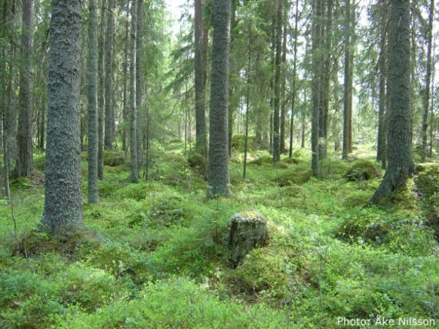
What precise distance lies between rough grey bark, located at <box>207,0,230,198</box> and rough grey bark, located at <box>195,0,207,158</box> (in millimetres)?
5193

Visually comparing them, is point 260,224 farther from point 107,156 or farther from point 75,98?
point 107,156

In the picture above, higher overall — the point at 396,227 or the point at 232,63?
the point at 232,63

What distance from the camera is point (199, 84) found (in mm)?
15398

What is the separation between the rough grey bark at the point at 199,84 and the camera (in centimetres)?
1398

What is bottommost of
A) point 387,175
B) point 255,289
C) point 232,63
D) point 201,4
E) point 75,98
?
point 255,289

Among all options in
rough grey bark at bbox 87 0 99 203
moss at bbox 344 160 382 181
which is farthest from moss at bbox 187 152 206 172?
moss at bbox 344 160 382 181

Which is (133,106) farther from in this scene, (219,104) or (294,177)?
(294,177)

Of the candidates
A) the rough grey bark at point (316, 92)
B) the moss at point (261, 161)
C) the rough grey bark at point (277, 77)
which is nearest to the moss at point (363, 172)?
the rough grey bark at point (316, 92)

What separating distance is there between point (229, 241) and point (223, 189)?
10.0ft

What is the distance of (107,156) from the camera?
16188mm

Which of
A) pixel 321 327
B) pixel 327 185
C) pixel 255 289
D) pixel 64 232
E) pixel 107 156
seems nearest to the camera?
pixel 321 327

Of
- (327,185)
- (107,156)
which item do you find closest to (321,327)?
(327,185)

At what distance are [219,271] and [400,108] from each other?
17.6 ft

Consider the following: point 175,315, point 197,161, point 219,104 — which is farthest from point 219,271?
point 197,161
